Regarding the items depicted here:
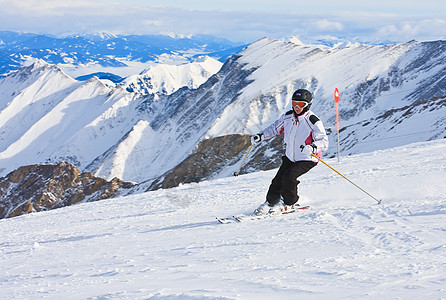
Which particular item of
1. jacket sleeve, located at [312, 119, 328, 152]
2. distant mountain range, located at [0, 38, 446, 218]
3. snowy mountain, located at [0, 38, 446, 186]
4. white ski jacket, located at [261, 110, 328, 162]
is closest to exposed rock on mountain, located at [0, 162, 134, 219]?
distant mountain range, located at [0, 38, 446, 218]

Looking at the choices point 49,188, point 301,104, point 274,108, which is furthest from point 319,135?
point 274,108

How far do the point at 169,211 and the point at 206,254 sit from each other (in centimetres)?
538

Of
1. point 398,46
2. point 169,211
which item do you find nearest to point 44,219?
point 169,211

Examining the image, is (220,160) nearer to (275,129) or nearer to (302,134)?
(275,129)

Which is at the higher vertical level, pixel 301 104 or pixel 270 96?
pixel 301 104

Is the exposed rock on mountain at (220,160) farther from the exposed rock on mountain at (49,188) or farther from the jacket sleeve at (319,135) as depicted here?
the jacket sleeve at (319,135)

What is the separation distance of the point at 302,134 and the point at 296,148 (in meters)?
0.35

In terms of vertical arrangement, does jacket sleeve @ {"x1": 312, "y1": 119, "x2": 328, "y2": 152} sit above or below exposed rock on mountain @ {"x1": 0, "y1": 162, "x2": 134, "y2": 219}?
above

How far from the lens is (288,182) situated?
885 centimetres

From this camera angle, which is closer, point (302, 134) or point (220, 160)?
point (302, 134)

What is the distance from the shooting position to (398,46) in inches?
5148

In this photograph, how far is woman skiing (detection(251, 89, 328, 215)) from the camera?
335 inches

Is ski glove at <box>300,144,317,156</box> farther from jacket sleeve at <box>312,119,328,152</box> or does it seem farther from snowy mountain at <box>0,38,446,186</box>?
snowy mountain at <box>0,38,446,186</box>

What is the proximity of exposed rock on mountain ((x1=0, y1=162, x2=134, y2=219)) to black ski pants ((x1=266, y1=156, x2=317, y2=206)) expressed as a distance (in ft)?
213
